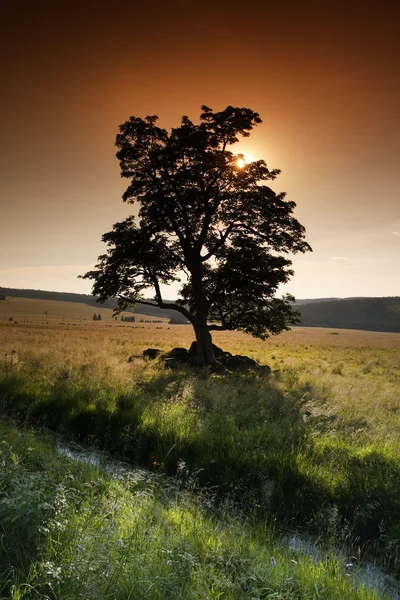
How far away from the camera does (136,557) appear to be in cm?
381

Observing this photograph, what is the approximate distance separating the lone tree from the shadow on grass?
9.83 metres

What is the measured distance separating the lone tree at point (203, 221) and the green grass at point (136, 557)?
55.7ft

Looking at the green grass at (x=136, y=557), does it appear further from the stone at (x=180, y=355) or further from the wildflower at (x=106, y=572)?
the stone at (x=180, y=355)

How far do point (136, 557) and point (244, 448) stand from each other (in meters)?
4.15

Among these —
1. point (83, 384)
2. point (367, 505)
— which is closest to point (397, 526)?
point (367, 505)

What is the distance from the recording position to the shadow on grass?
19.9 feet

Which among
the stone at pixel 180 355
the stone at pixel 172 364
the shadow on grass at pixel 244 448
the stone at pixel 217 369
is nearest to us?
the shadow on grass at pixel 244 448

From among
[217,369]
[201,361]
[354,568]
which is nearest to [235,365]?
[201,361]

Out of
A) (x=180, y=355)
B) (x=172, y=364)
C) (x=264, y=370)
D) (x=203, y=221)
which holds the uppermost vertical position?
Result: (x=203, y=221)

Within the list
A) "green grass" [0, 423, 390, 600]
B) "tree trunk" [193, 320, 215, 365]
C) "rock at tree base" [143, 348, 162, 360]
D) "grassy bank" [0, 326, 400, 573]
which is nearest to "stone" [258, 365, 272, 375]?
"tree trunk" [193, 320, 215, 365]

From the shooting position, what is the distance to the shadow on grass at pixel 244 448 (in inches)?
239

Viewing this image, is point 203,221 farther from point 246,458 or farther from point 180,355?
point 246,458

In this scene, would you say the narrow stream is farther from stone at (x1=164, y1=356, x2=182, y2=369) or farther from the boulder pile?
the boulder pile

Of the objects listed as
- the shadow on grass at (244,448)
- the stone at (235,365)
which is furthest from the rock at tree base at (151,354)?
the shadow on grass at (244,448)
